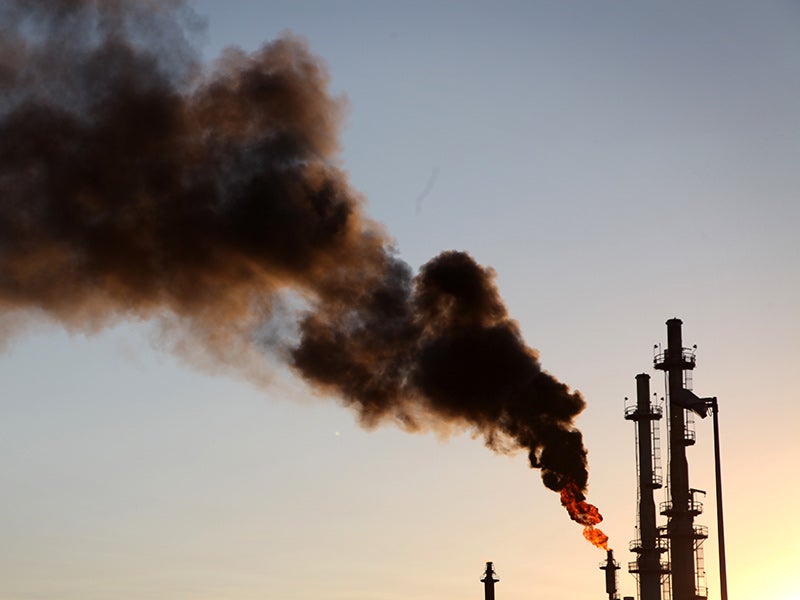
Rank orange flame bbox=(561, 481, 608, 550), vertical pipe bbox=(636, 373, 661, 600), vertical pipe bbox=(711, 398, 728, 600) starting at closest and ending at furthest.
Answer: vertical pipe bbox=(711, 398, 728, 600), orange flame bbox=(561, 481, 608, 550), vertical pipe bbox=(636, 373, 661, 600)

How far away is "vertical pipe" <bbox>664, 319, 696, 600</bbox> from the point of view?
80625mm

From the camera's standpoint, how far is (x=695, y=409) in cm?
8088

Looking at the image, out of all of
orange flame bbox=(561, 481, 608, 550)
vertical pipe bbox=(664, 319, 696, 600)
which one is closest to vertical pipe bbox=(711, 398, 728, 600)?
orange flame bbox=(561, 481, 608, 550)

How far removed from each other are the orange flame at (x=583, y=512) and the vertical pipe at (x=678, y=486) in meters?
10.6

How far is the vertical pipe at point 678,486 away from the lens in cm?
8062

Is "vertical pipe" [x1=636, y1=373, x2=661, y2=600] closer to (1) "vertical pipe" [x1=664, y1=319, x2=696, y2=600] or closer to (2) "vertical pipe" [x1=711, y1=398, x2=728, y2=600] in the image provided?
(1) "vertical pipe" [x1=664, y1=319, x2=696, y2=600]

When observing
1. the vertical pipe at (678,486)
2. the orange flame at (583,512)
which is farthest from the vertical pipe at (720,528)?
the vertical pipe at (678,486)

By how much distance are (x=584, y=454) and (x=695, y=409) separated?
1691 centimetres

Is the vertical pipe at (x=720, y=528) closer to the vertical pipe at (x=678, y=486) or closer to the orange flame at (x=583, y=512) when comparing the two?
the orange flame at (x=583, y=512)

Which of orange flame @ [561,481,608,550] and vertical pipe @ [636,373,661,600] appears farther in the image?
vertical pipe @ [636,373,661,600]

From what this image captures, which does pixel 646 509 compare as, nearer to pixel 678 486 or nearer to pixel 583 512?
pixel 678 486

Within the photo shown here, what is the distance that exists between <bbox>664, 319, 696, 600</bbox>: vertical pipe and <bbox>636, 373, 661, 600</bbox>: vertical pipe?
2.98 metres

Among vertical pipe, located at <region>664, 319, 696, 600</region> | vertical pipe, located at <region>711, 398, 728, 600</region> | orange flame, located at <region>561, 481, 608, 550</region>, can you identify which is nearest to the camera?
vertical pipe, located at <region>711, 398, 728, 600</region>

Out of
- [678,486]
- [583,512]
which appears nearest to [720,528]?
[583,512]
